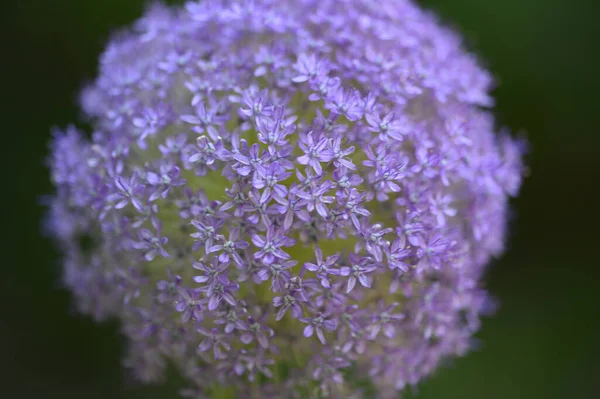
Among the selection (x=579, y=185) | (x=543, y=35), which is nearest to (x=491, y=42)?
(x=543, y=35)

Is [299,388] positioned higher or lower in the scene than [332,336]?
lower

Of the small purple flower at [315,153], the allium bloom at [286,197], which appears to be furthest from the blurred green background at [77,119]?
the small purple flower at [315,153]

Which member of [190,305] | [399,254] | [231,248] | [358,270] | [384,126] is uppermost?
[384,126]

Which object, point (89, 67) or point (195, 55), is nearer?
point (195, 55)

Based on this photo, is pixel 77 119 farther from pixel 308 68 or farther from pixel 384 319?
pixel 384 319

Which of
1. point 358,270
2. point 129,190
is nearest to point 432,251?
point 358,270

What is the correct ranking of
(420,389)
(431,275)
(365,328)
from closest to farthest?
(365,328) < (431,275) < (420,389)

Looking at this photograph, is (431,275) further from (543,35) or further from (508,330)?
(543,35)
